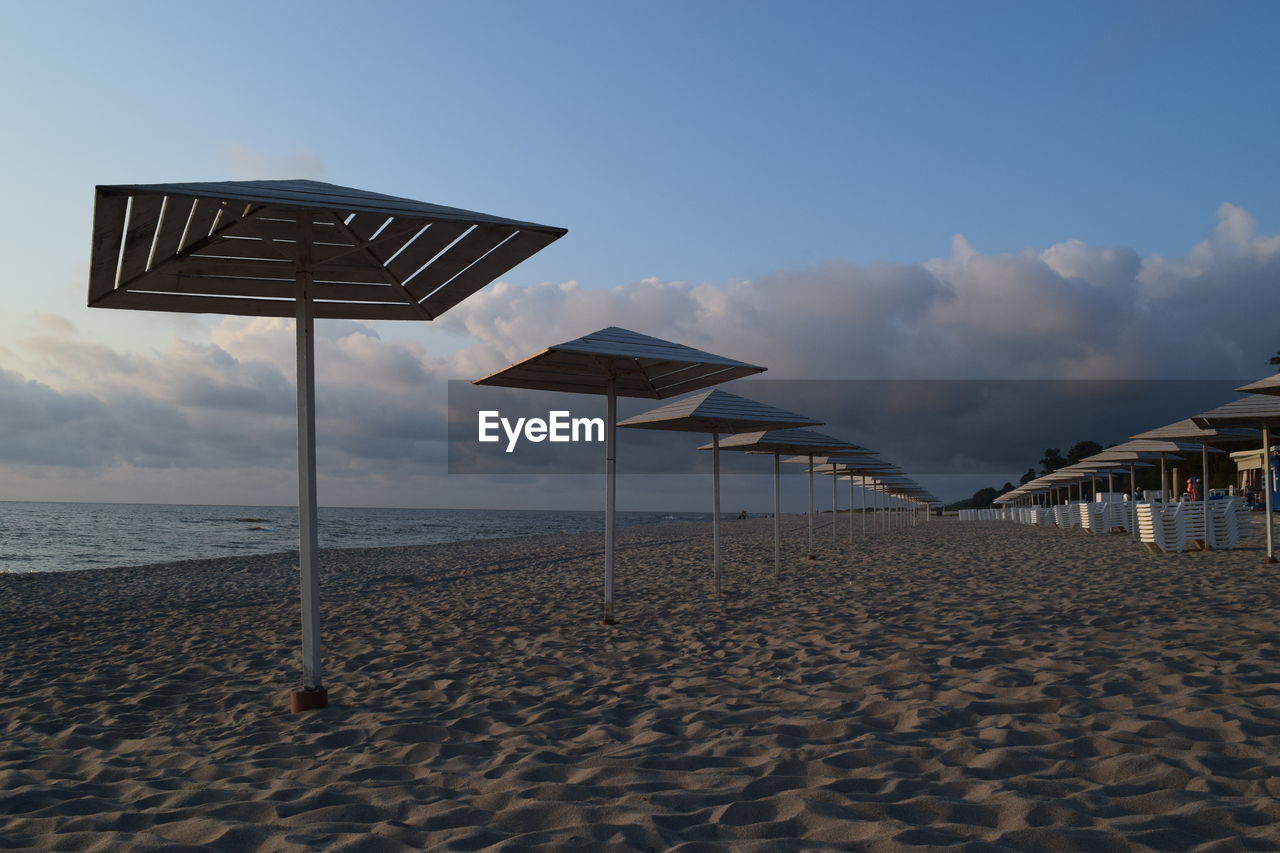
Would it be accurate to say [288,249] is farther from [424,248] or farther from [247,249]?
[424,248]

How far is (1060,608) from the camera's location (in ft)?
22.6

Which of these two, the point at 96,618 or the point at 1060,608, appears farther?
the point at 96,618

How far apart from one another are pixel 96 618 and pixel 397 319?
6.22 m

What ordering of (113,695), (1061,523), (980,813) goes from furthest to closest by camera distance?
(1061,523) < (113,695) < (980,813)

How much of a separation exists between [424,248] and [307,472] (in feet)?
4.43

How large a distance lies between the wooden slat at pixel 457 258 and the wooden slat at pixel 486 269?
0.05m

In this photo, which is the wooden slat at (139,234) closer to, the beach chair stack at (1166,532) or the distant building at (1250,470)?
the beach chair stack at (1166,532)

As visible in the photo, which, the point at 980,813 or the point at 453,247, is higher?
the point at 453,247

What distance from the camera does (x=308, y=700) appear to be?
4.31m

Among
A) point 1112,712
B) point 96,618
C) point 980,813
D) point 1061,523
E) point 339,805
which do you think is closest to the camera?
point 980,813

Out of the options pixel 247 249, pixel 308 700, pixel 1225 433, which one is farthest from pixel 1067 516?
pixel 247 249

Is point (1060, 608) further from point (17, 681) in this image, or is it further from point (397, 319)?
point (17, 681)

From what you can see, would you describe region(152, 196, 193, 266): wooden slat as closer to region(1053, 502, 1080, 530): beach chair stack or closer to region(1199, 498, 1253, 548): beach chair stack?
region(1199, 498, 1253, 548): beach chair stack

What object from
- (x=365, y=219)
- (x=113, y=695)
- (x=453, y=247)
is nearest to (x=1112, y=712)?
(x=453, y=247)
